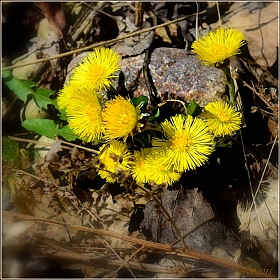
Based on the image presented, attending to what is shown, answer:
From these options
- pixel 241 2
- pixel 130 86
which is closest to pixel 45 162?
pixel 130 86

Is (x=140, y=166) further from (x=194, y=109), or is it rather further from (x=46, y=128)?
(x=46, y=128)

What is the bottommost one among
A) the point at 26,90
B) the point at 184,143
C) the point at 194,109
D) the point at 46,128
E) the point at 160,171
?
the point at 160,171

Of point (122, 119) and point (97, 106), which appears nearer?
point (122, 119)

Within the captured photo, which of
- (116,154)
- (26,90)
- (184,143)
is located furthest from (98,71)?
(26,90)

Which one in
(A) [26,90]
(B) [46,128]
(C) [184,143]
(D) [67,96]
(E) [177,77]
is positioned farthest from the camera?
(A) [26,90]

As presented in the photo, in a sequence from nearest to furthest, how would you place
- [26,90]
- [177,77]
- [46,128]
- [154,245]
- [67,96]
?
[154,245], [67,96], [177,77], [46,128], [26,90]

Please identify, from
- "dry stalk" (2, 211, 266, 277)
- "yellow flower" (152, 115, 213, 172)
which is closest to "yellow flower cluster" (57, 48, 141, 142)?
"yellow flower" (152, 115, 213, 172)

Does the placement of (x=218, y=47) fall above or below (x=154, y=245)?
above
